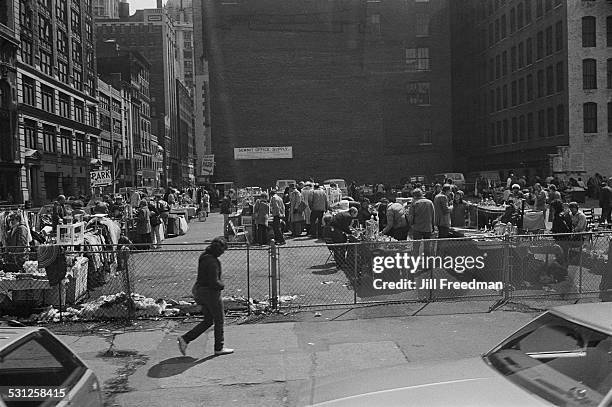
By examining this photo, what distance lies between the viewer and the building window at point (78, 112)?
228 feet

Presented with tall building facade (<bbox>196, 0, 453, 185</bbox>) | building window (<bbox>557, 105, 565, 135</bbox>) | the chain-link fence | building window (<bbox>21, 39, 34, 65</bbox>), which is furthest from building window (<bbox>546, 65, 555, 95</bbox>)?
the chain-link fence

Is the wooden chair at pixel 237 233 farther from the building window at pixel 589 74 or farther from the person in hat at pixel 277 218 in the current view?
the building window at pixel 589 74

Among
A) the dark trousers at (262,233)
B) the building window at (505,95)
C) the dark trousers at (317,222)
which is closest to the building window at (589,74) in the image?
the building window at (505,95)

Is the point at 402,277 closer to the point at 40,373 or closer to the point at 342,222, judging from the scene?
the point at 342,222

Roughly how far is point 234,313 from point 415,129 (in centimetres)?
5281

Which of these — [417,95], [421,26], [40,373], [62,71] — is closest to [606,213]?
[40,373]

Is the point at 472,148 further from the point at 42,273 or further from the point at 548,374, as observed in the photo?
the point at 548,374

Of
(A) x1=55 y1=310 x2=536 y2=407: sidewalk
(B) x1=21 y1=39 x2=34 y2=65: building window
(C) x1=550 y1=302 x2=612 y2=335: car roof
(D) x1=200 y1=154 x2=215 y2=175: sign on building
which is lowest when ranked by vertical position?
(A) x1=55 y1=310 x2=536 y2=407: sidewalk

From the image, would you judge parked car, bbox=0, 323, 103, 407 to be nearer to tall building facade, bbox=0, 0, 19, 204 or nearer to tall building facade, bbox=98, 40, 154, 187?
tall building facade, bbox=0, 0, 19, 204

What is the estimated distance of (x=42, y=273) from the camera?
1147cm

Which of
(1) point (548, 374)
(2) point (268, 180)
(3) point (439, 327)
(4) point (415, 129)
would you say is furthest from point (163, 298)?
(4) point (415, 129)

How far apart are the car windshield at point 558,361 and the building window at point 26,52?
188 ft

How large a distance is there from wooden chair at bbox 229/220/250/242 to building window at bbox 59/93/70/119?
4804 cm

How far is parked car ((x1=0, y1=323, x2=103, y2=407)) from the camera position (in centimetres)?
399
